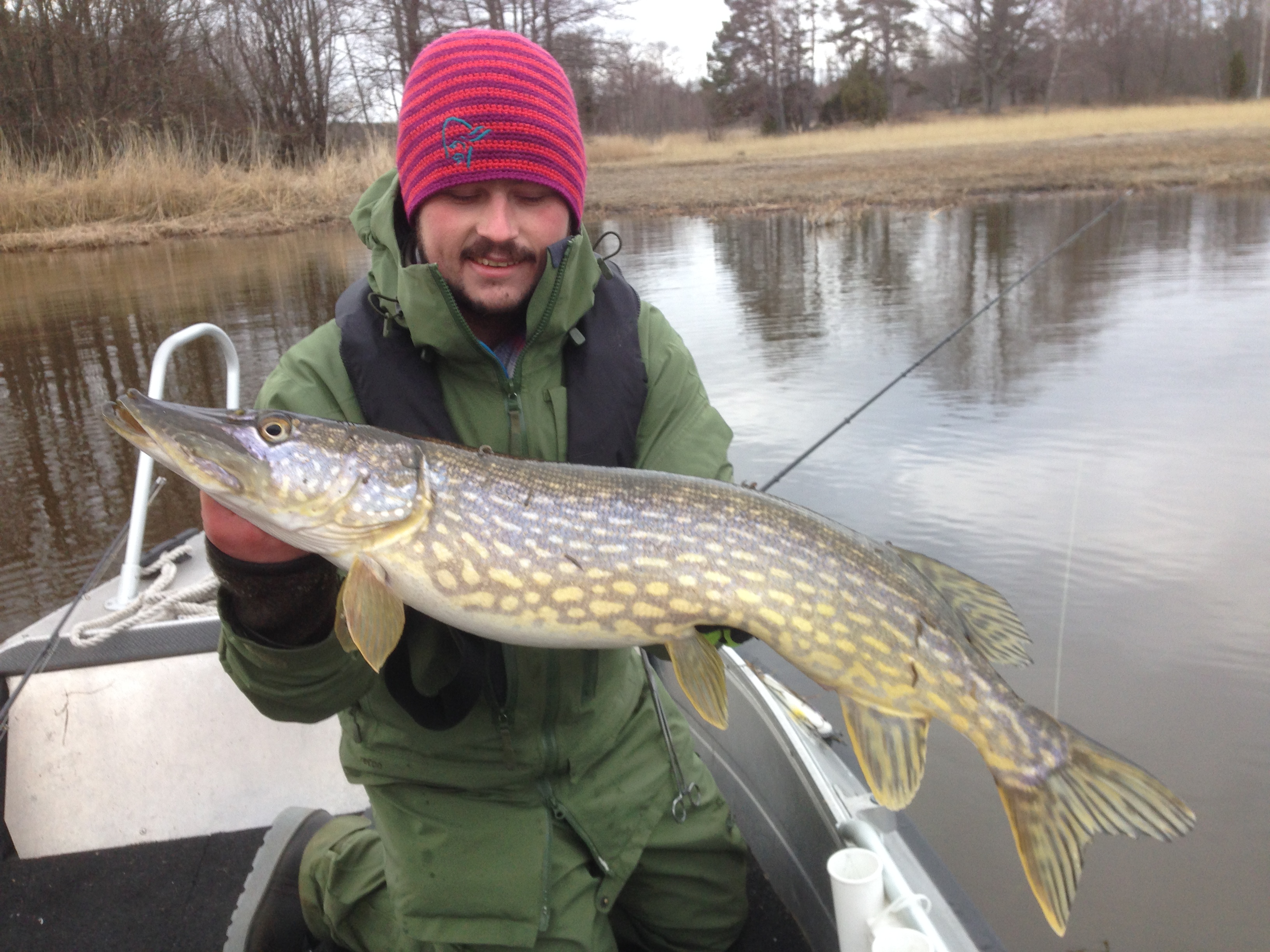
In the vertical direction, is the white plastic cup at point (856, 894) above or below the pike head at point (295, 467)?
below

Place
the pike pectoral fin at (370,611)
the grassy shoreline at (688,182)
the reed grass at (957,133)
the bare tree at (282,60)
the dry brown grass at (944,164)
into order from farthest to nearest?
1. the reed grass at (957,133)
2. the bare tree at (282,60)
3. the dry brown grass at (944,164)
4. the grassy shoreline at (688,182)
5. the pike pectoral fin at (370,611)

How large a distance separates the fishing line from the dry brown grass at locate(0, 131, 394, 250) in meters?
Answer: 13.8

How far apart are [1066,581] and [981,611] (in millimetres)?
2327

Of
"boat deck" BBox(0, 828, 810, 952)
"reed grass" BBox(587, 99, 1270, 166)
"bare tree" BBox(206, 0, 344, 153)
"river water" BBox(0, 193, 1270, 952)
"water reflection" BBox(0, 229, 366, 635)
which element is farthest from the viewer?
"reed grass" BBox(587, 99, 1270, 166)

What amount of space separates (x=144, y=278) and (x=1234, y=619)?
11.5 meters

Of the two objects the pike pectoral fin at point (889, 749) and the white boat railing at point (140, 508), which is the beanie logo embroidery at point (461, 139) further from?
the pike pectoral fin at point (889, 749)

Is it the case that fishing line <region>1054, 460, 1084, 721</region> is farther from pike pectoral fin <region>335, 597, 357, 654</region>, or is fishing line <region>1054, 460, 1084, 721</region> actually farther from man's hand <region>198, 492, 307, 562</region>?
man's hand <region>198, 492, 307, 562</region>

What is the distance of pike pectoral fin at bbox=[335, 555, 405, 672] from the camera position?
1.62 meters

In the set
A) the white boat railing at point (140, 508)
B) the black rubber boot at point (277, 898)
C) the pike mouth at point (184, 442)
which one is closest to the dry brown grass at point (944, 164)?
the white boat railing at point (140, 508)

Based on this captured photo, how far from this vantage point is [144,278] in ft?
37.0

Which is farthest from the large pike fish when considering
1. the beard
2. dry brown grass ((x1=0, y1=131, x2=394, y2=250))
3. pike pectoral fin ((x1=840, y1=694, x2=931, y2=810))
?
dry brown grass ((x1=0, y1=131, x2=394, y2=250))

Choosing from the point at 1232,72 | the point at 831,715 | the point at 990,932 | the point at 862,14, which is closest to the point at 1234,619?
the point at 831,715

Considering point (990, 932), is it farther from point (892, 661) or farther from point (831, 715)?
point (831, 715)

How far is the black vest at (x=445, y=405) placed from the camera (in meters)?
1.91
